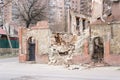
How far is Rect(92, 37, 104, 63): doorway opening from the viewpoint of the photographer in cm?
3409

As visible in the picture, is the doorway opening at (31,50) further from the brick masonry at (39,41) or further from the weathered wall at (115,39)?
the weathered wall at (115,39)

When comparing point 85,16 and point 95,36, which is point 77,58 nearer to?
point 95,36

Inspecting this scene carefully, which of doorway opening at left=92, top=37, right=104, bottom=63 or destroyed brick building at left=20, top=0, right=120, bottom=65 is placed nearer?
destroyed brick building at left=20, top=0, right=120, bottom=65

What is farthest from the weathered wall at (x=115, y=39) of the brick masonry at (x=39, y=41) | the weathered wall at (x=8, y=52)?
the weathered wall at (x=8, y=52)

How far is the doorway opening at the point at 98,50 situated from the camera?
3409 cm

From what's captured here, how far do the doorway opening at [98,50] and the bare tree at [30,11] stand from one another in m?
31.5

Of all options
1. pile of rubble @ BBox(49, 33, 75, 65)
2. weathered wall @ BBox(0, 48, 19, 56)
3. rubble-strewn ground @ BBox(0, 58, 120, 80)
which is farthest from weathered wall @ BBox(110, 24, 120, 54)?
weathered wall @ BBox(0, 48, 19, 56)

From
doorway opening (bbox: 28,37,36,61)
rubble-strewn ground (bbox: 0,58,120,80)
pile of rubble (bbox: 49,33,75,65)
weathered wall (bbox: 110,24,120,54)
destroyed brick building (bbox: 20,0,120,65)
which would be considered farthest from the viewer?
doorway opening (bbox: 28,37,36,61)

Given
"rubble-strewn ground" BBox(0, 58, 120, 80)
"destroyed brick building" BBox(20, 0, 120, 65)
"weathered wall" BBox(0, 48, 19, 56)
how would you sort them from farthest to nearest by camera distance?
1. "weathered wall" BBox(0, 48, 19, 56)
2. "destroyed brick building" BBox(20, 0, 120, 65)
3. "rubble-strewn ground" BBox(0, 58, 120, 80)

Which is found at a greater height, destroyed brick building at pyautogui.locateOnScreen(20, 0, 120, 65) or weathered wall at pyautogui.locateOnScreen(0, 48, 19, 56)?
destroyed brick building at pyautogui.locateOnScreen(20, 0, 120, 65)

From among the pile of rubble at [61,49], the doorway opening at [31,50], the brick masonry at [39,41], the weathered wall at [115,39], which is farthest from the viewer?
the doorway opening at [31,50]

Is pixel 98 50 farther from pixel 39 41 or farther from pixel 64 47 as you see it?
pixel 39 41

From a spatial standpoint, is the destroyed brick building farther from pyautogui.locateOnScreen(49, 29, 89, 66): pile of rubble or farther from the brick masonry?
the brick masonry

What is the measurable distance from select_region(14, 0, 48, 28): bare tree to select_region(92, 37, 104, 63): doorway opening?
31461mm
